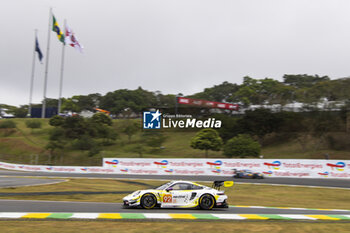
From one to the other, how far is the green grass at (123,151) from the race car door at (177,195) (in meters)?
29.0

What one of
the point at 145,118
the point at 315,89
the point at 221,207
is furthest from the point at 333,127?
the point at 221,207

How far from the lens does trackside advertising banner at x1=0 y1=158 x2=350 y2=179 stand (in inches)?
1222

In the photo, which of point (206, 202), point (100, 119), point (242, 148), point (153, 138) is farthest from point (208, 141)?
point (206, 202)

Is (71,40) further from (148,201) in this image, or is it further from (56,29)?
(148,201)

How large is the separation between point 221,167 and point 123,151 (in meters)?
24.6

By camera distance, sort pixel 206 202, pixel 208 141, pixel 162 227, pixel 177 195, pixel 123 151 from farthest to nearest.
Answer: pixel 123 151, pixel 208 141, pixel 206 202, pixel 177 195, pixel 162 227

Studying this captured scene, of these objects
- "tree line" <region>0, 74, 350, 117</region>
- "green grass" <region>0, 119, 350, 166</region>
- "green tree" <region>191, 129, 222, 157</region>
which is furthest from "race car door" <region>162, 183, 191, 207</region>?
"tree line" <region>0, 74, 350, 117</region>

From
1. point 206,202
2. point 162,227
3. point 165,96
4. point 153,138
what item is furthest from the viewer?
point 165,96

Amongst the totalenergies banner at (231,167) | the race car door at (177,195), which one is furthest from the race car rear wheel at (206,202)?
the totalenergies banner at (231,167)

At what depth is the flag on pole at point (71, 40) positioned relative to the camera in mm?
54688

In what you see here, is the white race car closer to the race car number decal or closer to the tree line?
the race car number decal

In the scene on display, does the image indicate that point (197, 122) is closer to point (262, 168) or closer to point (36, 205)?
point (262, 168)

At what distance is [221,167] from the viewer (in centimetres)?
3378

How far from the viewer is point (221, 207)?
42.1ft
